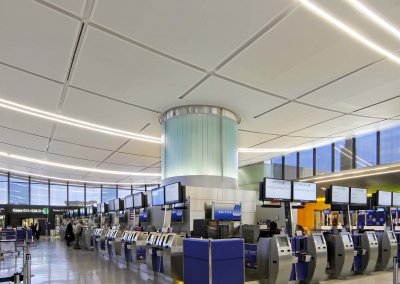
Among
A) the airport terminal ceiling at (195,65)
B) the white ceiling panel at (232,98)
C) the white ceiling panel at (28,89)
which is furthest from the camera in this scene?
the white ceiling panel at (232,98)

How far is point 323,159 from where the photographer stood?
46.4 ft

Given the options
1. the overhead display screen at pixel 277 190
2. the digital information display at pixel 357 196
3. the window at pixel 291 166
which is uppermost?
the window at pixel 291 166

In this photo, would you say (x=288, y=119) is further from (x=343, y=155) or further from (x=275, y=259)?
(x=343, y=155)

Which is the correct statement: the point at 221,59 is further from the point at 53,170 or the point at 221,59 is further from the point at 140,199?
the point at 53,170

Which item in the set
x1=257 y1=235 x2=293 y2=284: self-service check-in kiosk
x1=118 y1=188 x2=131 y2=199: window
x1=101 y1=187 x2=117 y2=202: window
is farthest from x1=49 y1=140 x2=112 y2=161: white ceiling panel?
x1=101 y1=187 x2=117 y2=202: window

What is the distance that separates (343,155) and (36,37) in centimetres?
1124

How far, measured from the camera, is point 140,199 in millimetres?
11164

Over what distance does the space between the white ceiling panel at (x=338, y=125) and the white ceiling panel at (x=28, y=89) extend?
6.75 meters

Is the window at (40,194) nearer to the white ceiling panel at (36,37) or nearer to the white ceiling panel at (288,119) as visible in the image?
the white ceiling panel at (288,119)

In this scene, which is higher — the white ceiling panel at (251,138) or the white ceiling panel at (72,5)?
the white ceiling panel at (72,5)

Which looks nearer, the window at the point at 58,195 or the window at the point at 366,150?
the window at the point at 366,150

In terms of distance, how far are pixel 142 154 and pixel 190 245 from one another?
790 centimetres

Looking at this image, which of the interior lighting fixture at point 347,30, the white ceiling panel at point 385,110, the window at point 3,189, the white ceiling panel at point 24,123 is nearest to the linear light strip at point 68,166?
the white ceiling panel at point 24,123

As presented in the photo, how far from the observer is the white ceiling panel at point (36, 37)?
450cm
